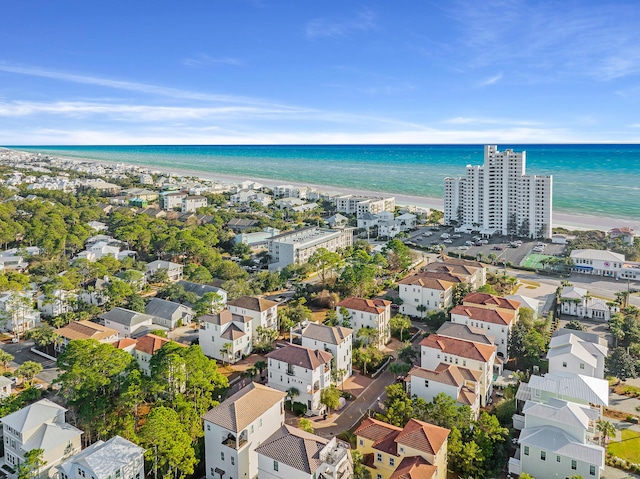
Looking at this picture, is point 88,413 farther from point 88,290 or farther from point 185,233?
point 185,233

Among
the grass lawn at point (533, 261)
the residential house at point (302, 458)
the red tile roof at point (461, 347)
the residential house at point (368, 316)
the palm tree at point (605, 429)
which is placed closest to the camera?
the residential house at point (302, 458)

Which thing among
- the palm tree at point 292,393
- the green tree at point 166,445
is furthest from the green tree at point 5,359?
the palm tree at point 292,393

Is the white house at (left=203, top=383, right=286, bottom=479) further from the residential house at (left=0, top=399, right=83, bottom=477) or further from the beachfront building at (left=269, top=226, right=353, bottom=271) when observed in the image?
the beachfront building at (left=269, top=226, right=353, bottom=271)

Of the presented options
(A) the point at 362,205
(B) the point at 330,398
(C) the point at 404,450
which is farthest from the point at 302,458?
(A) the point at 362,205

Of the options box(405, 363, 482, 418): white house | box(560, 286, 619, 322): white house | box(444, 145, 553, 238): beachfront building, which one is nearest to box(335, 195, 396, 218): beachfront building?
box(444, 145, 553, 238): beachfront building

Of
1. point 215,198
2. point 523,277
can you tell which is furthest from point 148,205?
point 523,277

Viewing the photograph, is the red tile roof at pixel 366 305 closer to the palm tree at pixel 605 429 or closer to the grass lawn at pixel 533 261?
the palm tree at pixel 605 429
